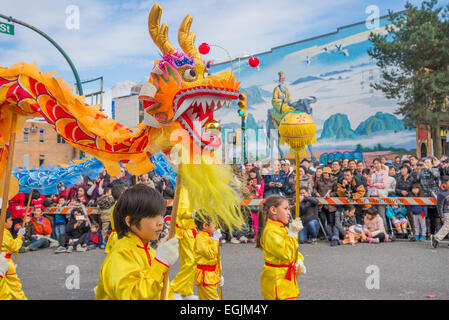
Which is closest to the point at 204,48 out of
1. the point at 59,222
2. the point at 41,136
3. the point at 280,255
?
the point at 280,255

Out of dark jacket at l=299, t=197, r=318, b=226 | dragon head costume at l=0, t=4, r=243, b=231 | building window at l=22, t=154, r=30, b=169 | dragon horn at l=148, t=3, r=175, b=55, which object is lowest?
dark jacket at l=299, t=197, r=318, b=226

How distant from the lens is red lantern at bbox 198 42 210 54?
3338 mm

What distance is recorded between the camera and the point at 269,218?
4113 millimetres

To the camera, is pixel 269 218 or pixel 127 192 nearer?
pixel 127 192

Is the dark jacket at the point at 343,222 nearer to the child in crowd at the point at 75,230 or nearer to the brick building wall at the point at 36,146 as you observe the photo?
the child in crowd at the point at 75,230

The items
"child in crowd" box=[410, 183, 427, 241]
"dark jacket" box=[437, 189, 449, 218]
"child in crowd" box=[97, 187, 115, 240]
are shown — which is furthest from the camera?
"child in crowd" box=[97, 187, 115, 240]

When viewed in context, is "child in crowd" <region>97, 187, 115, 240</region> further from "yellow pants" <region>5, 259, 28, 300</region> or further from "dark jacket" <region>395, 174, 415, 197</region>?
"dark jacket" <region>395, 174, 415, 197</region>

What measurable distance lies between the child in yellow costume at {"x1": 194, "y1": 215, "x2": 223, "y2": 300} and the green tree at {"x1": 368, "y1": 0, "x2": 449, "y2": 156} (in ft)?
47.6

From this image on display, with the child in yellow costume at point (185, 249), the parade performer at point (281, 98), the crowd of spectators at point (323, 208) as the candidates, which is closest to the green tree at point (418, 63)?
the parade performer at point (281, 98)

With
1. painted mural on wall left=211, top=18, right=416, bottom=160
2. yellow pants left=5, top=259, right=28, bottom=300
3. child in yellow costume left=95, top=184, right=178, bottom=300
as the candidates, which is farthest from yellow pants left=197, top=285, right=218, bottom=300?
painted mural on wall left=211, top=18, right=416, bottom=160

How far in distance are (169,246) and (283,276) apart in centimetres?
183

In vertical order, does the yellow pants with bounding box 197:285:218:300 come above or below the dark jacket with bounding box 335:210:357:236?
below

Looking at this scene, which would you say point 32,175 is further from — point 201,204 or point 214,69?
point 214,69

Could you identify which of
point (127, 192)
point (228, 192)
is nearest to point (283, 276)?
point (228, 192)
